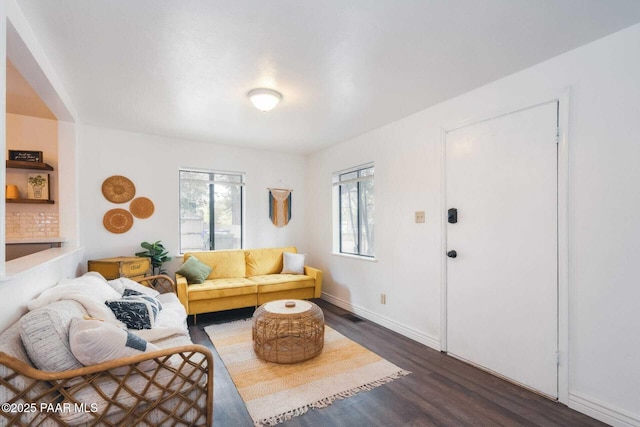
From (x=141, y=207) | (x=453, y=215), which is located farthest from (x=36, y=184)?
(x=453, y=215)

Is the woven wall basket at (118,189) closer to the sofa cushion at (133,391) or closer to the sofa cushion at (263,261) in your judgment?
the sofa cushion at (263,261)

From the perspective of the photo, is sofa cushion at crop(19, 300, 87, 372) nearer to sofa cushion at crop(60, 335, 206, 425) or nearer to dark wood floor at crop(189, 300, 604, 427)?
sofa cushion at crop(60, 335, 206, 425)

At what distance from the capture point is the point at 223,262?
14.4 ft

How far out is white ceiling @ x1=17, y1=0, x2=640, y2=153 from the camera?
5.61 ft

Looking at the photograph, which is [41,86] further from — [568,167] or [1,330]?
[568,167]

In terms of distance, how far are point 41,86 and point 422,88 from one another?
3.08 meters

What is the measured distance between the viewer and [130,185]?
4.11 metres

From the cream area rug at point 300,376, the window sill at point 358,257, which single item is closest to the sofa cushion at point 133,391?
the cream area rug at point 300,376

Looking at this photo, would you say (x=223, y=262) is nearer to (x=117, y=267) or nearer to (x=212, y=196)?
(x=212, y=196)

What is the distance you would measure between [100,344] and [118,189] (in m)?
3.20

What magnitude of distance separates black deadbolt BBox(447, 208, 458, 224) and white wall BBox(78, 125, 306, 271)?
9.70 feet

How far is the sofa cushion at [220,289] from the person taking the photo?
3680 millimetres

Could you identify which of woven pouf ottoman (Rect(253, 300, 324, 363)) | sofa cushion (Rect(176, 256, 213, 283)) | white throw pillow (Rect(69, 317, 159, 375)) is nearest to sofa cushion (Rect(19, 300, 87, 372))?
white throw pillow (Rect(69, 317, 159, 375))

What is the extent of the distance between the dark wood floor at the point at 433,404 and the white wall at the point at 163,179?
2355 mm
